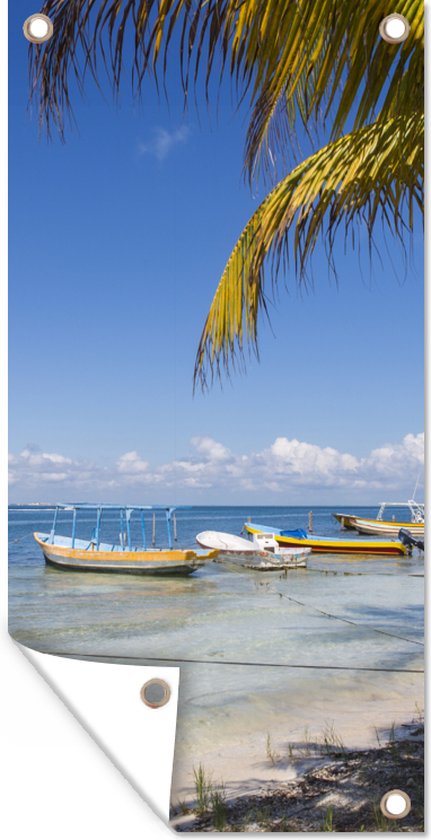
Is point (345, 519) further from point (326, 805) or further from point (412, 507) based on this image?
point (326, 805)

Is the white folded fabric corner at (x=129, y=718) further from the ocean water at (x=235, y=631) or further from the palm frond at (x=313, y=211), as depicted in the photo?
the palm frond at (x=313, y=211)

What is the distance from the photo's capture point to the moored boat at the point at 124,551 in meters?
1.75

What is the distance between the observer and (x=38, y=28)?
1.43 m

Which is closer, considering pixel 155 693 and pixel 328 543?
pixel 155 693

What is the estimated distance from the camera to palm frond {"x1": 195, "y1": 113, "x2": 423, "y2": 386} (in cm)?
127

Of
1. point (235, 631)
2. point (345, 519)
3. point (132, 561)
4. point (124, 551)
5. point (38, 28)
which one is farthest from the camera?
point (124, 551)

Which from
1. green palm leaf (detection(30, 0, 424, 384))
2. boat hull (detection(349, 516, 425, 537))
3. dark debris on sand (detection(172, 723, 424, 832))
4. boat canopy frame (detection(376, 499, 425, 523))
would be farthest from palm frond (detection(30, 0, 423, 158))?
dark debris on sand (detection(172, 723, 424, 832))

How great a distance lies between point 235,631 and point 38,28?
1.49 meters

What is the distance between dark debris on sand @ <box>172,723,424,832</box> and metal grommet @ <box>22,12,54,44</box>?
167cm

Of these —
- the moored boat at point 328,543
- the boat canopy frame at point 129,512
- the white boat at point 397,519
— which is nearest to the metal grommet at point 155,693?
the boat canopy frame at point 129,512

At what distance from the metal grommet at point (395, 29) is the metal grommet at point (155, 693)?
53.1 inches

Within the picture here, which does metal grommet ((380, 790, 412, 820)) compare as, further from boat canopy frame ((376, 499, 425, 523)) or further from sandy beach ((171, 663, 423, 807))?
boat canopy frame ((376, 499, 425, 523))

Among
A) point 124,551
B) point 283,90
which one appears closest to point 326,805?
point 124,551

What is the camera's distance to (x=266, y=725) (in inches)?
52.9
